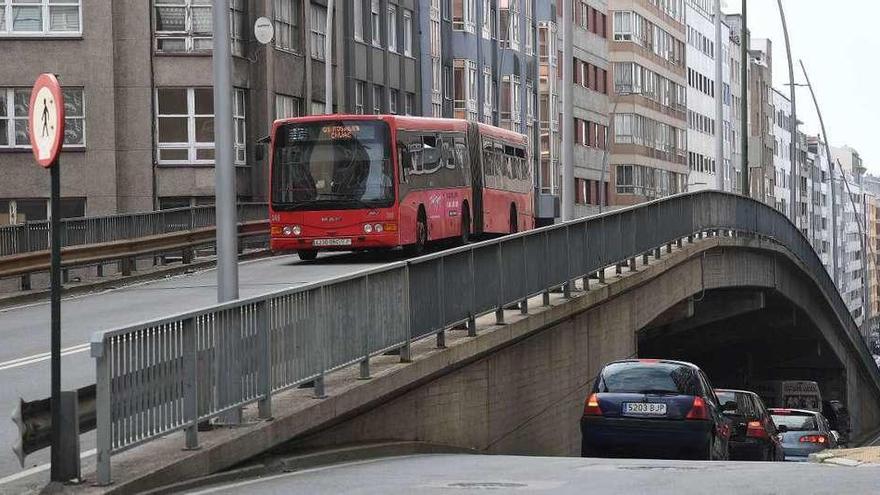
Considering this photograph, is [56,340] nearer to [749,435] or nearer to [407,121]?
[749,435]

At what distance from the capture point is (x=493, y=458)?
17234 mm

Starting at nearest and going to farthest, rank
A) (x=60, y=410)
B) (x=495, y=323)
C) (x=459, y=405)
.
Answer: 1. (x=60, y=410)
2. (x=459, y=405)
3. (x=495, y=323)

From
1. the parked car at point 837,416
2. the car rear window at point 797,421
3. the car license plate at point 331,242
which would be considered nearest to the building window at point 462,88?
the parked car at point 837,416

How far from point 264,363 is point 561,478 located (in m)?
2.54

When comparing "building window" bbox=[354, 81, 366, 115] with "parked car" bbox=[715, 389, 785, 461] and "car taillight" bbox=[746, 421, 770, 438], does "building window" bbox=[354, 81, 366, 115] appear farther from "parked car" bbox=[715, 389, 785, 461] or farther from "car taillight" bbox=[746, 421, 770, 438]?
"car taillight" bbox=[746, 421, 770, 438]

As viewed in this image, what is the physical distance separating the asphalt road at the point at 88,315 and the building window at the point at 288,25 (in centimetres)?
1631

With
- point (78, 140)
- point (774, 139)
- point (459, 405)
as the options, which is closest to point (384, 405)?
point (459, 405)

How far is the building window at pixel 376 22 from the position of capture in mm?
63719

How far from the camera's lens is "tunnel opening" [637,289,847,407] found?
1812 inches

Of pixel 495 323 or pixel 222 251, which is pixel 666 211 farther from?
pixel 222 251

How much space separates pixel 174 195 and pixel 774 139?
5228 inches

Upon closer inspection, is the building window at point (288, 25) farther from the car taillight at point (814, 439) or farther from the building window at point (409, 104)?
the car taillight at point (814, 439)

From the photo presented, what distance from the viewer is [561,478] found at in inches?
561

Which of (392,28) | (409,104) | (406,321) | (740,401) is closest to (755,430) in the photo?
(740,401)
